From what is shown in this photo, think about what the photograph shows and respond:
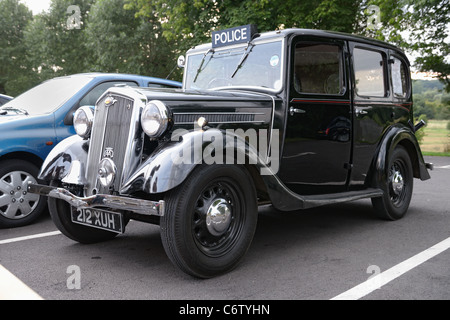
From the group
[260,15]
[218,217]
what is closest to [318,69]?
[218,217]

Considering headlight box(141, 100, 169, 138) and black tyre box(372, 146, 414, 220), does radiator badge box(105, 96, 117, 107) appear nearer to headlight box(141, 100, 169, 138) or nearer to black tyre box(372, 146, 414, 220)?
headlight box(141, 100, 169, 138)

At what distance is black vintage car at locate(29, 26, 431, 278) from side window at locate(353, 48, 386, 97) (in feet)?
0.07

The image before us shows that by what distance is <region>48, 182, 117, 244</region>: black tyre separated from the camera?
13.4 ft

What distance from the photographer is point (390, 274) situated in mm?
3453

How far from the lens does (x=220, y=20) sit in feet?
52.0

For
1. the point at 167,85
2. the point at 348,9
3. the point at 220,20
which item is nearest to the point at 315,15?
the point at 348,9

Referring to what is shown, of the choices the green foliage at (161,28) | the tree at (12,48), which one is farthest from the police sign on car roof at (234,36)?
the tree at (12,48)

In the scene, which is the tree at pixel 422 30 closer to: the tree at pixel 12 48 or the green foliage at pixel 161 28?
the green foliage at pixel 161 28

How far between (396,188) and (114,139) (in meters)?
3.58

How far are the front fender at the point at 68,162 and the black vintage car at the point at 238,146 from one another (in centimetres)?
1

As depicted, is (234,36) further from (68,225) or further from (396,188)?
(396,188)

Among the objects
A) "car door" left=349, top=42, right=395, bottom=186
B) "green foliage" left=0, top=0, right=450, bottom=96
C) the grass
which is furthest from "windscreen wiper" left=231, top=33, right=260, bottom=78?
the grass

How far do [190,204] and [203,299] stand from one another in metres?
0.66

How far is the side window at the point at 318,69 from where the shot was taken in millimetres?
4383
